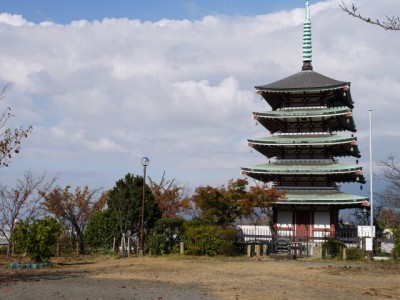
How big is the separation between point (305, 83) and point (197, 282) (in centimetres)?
2188

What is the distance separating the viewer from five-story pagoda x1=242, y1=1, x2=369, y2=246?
3303 cm

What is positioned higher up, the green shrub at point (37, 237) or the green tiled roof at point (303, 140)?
the green tiled roof at point (303, 140)

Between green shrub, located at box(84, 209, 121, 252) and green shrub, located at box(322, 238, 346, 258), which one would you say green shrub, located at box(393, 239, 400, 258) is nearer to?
green shrub, located at box(322, 238, 346, 258)

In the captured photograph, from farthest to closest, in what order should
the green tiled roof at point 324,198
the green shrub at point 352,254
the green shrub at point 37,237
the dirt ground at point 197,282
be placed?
1. the green tiled roof at point 324,198
2. the green shrub at point 352,254
3. the green shrub at point 37,237
4. the dirt ground at point 197,282

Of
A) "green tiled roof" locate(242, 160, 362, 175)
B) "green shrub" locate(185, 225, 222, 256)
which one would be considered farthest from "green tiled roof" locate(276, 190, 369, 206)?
"green shrub" locate(185, 225, 222, 256)

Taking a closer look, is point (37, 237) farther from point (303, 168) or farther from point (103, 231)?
point (303, 168)

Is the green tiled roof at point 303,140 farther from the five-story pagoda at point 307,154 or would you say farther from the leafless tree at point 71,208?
the leafless tree at point 71,208

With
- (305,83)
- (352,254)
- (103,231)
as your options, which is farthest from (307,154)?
(103,231)

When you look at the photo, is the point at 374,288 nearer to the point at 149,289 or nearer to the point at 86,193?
the point at 149,289

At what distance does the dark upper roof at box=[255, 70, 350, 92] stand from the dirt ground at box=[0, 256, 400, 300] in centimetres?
1393

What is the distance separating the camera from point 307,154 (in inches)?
1387

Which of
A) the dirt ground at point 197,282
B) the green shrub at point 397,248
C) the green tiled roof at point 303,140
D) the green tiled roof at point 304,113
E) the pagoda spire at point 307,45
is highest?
the pagoda spire at point 307,45

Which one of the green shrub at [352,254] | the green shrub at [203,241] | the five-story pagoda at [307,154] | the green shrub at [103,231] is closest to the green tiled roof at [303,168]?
the five-story pagoda at [307,154]

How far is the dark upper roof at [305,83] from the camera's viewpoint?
3444cm
